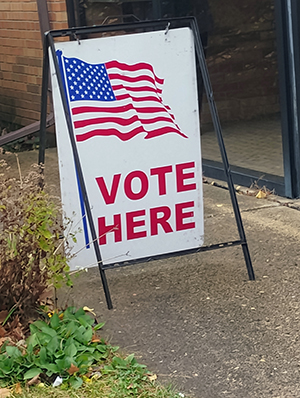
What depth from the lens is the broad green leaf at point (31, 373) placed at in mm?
2969

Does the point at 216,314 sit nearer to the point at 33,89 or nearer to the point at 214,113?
the point at 214,113

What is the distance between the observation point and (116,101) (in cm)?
384

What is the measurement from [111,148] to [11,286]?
100cm

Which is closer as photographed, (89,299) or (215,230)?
(89,299)

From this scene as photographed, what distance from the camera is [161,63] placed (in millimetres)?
3871

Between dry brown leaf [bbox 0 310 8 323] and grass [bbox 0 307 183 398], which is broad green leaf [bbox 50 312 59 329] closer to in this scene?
grass [bbox 0 307 183 398]

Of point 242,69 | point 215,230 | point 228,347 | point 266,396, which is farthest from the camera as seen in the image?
point 242,69

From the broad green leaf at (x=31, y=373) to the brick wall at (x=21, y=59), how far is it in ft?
19.0

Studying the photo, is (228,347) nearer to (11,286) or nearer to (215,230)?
(11,286)

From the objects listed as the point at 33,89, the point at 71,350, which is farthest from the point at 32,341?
the point at 33,89

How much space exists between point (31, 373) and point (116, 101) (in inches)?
64.5

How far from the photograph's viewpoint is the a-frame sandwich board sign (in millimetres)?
3742

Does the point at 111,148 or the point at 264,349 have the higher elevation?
the point at 111,148

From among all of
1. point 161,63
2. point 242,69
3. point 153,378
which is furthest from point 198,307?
point 242,69
